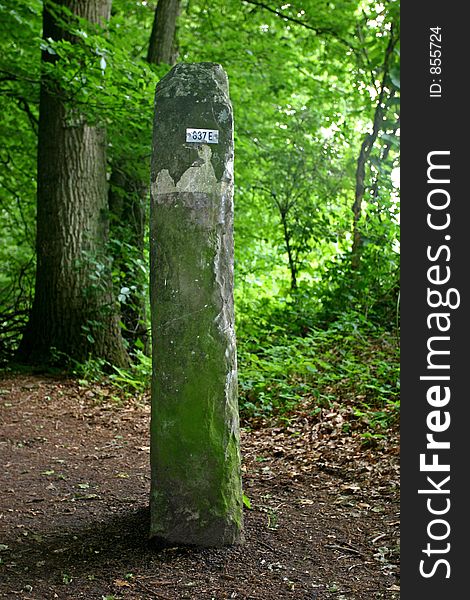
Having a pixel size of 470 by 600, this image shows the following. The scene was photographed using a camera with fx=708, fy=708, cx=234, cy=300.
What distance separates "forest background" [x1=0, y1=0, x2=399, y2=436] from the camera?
770cm

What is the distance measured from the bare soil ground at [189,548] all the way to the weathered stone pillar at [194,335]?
246mm

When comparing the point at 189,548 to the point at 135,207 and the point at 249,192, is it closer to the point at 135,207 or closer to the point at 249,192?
the point at 135,207

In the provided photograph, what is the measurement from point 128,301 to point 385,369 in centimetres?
379

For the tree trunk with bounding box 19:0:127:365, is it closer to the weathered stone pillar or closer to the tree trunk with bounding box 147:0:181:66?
the tree trunk with bounding box 147:0:181:66

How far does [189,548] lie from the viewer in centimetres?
370

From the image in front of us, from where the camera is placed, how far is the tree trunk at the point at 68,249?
8523 millimetres

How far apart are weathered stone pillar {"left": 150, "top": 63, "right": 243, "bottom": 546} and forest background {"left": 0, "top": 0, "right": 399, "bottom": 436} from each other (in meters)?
2.47

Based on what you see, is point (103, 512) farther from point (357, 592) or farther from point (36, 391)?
point (36, 391)

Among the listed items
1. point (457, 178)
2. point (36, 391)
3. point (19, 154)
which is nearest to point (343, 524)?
point (457, 178)

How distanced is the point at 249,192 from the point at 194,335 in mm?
9205

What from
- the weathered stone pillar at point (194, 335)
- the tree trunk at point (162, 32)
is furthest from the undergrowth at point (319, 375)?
the tree trunk at point (162, 32)

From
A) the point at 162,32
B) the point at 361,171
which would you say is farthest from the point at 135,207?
the point at 361,171

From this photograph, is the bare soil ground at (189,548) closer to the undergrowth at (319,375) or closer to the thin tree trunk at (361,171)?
the undergrowth at (319,375)

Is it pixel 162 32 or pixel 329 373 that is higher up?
pixel 162 32
